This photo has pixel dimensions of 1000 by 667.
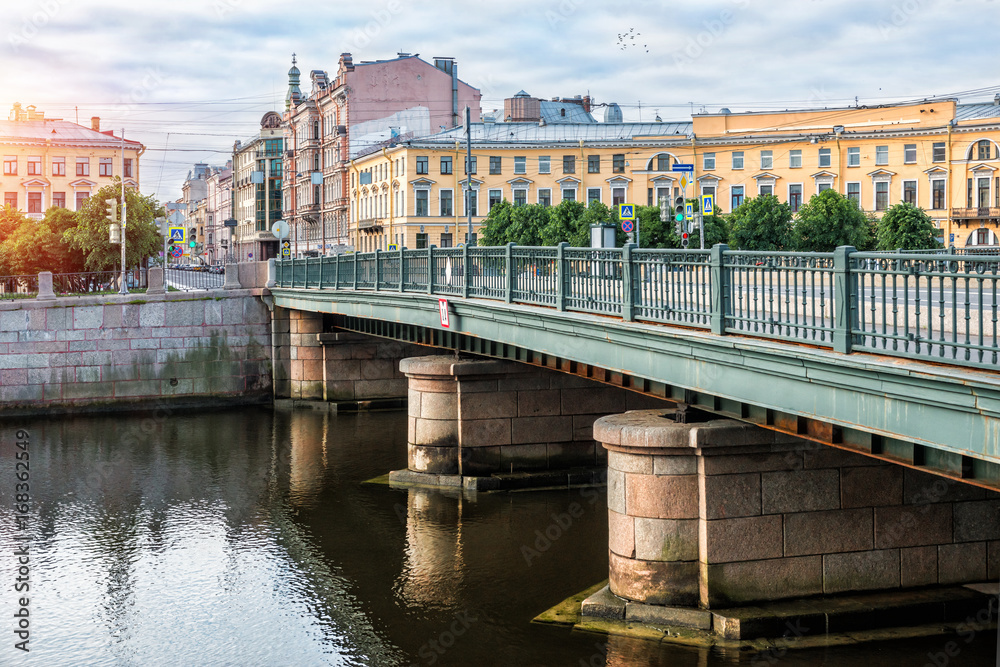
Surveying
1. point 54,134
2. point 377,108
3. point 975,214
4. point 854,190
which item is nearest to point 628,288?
point 975,214

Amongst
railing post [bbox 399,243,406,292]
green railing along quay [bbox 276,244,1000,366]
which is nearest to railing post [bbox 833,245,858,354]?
green railing along quay [bbox 276,244,1000,366]

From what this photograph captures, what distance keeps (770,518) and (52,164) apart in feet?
256

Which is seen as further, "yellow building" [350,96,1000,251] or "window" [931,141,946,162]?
"yellow building" [350,96,1000,251]

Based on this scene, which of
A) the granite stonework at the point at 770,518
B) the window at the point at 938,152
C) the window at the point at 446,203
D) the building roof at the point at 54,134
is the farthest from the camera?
the building roof at the point at 54,134

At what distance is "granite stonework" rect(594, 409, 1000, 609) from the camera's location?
1217cm

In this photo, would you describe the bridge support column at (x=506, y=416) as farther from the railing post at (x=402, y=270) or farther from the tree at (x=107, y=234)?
the tree at (x=107, y=234)

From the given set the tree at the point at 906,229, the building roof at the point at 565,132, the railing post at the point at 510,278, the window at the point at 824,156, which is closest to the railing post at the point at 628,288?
the railing post at the point at 510,278

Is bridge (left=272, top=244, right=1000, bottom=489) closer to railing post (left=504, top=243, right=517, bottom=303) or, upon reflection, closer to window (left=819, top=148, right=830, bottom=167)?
railing post (left=504, top=243, right=517, bottom=303)

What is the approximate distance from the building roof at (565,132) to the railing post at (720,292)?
61.6m

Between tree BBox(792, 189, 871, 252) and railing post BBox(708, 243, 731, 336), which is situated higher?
tree BBox(792, 189, 871, 252)

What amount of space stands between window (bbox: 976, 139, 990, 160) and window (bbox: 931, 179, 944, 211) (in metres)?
2.57

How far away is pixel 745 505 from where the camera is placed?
1217 cm

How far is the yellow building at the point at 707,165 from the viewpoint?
65812 mm

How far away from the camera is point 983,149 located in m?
64.4
